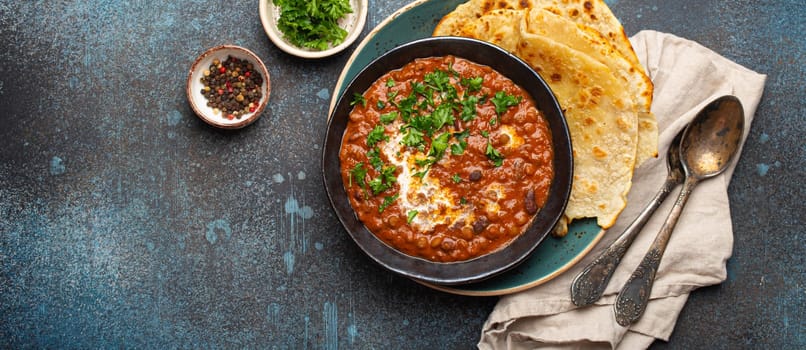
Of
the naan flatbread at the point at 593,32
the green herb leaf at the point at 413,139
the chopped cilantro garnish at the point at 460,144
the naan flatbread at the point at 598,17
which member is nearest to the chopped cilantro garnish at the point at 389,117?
the green herb leaf at the point at 413,139

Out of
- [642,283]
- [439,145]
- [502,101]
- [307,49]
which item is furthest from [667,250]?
[307,49]

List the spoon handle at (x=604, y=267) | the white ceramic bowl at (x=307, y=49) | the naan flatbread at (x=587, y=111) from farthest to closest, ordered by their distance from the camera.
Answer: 1. the white ceramic bowl at (x=307, y=49)
2. the spoon handle at (x=604, y=267)
3. the naan flatbread at (x=587, y=111)

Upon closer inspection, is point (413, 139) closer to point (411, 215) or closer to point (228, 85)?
point (411, 215)

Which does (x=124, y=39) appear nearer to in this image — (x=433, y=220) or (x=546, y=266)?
(x=433, y=220)

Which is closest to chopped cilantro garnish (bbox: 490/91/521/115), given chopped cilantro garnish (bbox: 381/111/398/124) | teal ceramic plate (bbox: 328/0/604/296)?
chopped cilantro garnish (bbox: 381/111/398/124)

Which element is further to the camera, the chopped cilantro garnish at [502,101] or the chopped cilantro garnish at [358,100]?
the chopped cilantro garnish at [358,100]

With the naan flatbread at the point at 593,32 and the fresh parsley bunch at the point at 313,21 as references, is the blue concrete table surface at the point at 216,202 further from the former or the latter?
the naan flatbread at the point at 593,32

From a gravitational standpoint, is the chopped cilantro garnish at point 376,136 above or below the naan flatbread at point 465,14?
below

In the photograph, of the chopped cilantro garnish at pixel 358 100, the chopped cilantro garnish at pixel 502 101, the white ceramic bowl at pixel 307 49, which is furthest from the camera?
the white ceramic bowl at pixel 307 49

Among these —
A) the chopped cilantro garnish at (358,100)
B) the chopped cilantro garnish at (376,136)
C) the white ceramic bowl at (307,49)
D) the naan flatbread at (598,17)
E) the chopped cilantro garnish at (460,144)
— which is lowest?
the chopped cilantro garnish at (376,136)
